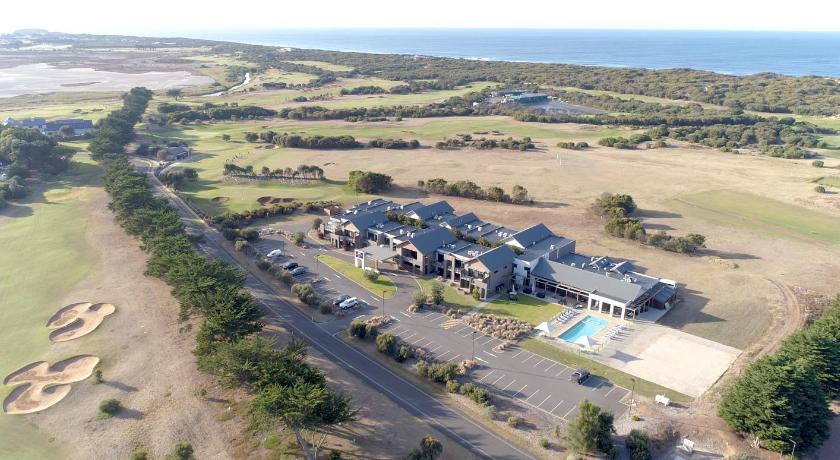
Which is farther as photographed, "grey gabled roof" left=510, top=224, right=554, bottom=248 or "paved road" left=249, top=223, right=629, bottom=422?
"grey gabled roof" left=510, top=224, right=554, bottom=248

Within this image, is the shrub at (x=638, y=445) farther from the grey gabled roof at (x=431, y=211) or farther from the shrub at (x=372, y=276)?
the grey gabled roof at (x=431, y=211)

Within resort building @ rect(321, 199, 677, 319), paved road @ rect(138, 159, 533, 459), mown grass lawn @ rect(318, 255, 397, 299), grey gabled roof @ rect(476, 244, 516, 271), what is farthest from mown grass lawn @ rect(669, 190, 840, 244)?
paved road @ rect(138, 159, 533, 459)

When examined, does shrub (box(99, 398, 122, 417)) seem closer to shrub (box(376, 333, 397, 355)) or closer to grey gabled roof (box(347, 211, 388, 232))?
shrub (box(376, 333, 397, 355))

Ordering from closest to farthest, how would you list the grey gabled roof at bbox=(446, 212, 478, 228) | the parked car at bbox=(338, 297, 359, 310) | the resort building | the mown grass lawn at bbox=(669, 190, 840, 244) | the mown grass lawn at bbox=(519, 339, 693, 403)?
the mown grass lawn at bbox=(519, 339, 693, 403)
the parked car at bbox=(338, 297, 359, 310)
the resort building
the grey gabled roof at bbox=(446, 212, 478, 228)
the mown grass lawn at bbox=(669, 190, 840, 244)

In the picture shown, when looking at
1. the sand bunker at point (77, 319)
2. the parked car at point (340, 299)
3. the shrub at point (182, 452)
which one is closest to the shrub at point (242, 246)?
the sand bunker at point (77, 319)

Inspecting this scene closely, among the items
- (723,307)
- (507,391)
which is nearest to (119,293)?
(507,391)

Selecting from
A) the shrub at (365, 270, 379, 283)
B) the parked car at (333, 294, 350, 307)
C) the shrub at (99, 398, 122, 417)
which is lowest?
the shrub at (99, 398, 122, 417)
